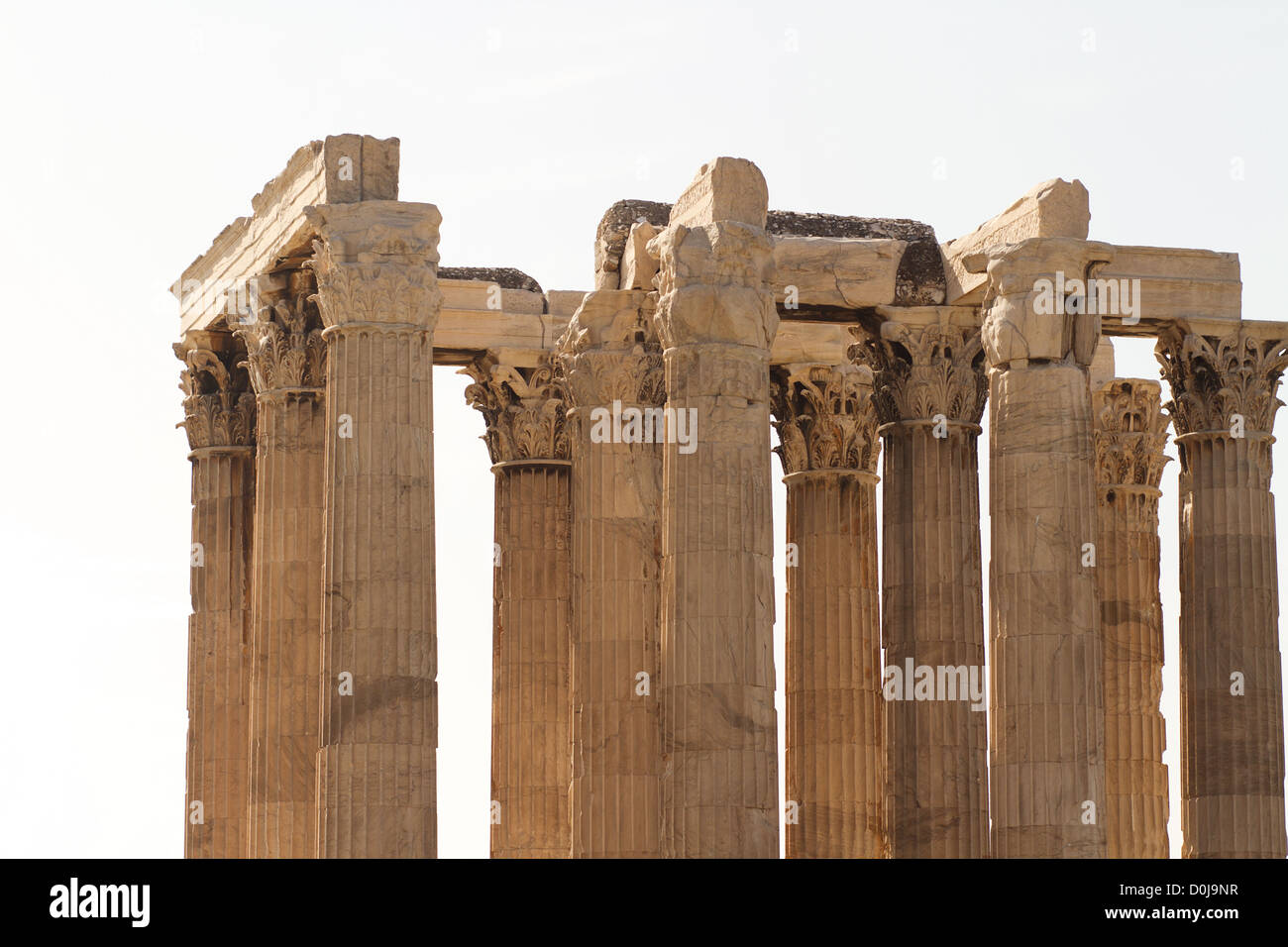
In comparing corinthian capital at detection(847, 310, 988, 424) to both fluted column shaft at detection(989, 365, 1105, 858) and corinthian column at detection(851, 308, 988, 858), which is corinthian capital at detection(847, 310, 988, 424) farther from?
fluted column shaft at detection(989, 365, 1105, 858)

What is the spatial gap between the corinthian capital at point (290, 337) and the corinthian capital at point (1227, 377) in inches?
765

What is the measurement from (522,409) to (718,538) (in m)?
17.0

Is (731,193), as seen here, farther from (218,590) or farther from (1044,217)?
(218,590)

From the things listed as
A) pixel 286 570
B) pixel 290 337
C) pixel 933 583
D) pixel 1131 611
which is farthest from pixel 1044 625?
pixel 290 337

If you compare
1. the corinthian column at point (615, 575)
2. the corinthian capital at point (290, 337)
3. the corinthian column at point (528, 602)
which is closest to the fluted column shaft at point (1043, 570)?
the corinthian column at point (615, 575)

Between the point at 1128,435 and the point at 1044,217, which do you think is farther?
the point at 1128,435

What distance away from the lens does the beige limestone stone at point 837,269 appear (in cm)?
6369

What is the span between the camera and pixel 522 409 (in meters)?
71.2

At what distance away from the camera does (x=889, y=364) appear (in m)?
65.8

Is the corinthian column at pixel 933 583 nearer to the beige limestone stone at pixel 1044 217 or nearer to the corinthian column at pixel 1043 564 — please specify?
the beige limestone stone at pixel 1044 217

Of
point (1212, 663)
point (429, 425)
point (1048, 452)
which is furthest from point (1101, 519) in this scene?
point (429, 425)
